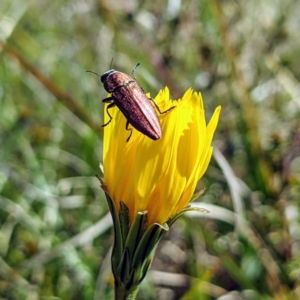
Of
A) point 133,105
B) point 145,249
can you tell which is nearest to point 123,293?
point 145,249

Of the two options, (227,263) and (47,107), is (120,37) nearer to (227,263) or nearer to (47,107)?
(47,107)

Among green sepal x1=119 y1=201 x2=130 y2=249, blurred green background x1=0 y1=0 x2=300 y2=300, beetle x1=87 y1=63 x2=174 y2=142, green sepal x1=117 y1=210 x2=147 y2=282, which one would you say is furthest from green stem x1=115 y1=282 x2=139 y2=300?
blurred green background x1=0 y1=0 x2=300 y2=300

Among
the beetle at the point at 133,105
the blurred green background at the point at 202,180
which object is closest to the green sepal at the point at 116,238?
the beetle at the point at 133,105

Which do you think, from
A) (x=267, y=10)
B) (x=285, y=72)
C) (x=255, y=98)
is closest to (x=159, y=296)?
(x=255, y=98)

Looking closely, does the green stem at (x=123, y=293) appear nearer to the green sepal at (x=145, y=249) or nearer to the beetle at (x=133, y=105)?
the green sepal at (x=145, y=249)

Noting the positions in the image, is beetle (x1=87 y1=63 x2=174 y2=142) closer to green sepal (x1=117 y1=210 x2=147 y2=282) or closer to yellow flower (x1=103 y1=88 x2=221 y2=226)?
yellow flower (x1=103 y1=88 x2=221 y2=226)

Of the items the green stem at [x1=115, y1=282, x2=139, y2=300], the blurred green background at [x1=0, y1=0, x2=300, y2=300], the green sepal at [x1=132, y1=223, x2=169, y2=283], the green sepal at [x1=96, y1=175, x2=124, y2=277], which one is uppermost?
the blurred green background at [x1=0, y1=0, x2=300, y2=300]

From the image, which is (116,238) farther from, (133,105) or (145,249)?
(133,105)
